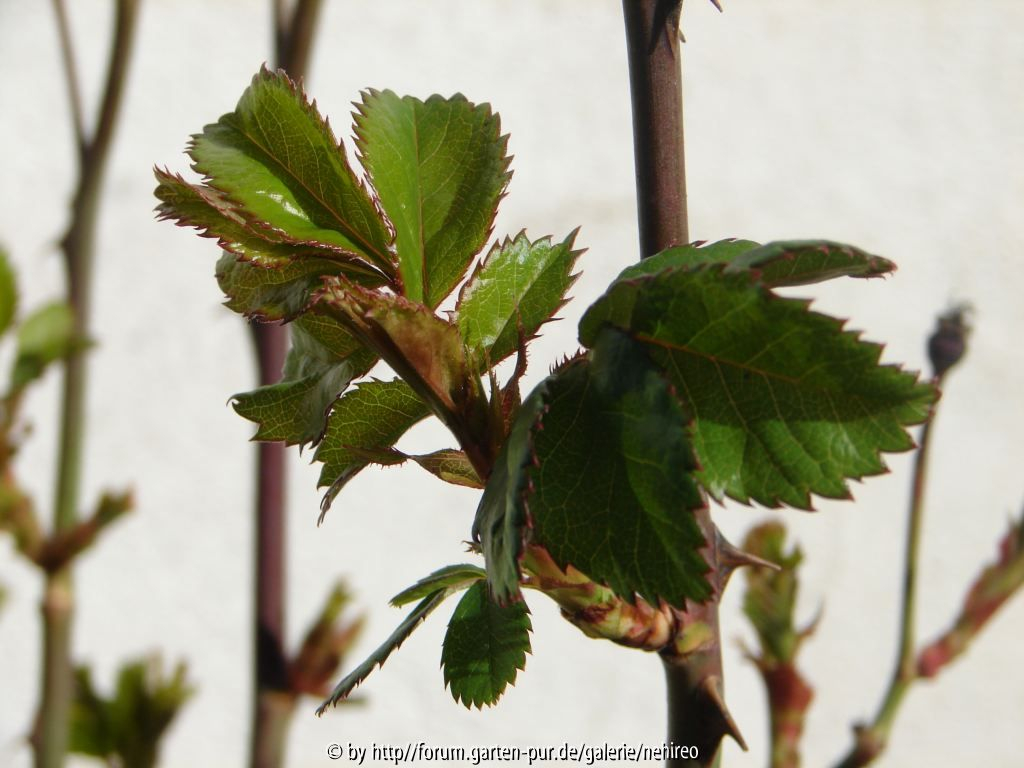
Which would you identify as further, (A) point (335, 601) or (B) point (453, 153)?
(A) point (335, 601)

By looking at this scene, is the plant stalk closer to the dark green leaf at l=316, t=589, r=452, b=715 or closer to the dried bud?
the dark green leaf at l=316, t=589, r=452, b=715

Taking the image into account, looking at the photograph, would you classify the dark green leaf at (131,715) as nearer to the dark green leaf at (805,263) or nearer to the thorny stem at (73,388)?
the thorny stem at (73,388)

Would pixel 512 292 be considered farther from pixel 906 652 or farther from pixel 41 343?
pixel 41 343

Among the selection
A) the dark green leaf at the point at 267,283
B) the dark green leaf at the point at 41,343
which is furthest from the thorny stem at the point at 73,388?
the dark green leaf at the point at 267,283

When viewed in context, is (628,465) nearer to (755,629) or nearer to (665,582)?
(665,582)

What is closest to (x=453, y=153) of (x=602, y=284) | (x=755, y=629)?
(x=755, y=629)

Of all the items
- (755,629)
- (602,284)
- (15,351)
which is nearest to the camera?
(755,629)
